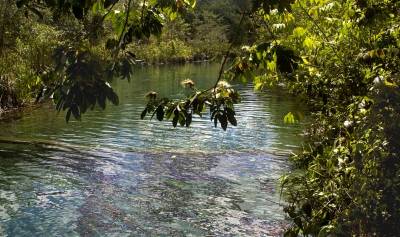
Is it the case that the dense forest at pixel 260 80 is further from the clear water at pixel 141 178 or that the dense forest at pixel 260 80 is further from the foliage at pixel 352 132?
the clear water at pixel 141 178

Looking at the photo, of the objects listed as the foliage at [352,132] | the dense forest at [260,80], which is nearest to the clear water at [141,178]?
the dense forest at [260,80]

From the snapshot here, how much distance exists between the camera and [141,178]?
11242mm

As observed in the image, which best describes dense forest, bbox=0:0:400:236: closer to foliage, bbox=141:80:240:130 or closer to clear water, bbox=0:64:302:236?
foliage, bbox=141:80:240:130

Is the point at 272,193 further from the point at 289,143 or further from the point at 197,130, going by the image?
the point at 197,130

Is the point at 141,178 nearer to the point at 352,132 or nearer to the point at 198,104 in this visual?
the point at 352,132

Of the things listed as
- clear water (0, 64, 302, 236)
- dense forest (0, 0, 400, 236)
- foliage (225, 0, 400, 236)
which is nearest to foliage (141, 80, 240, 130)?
dense forest (0, 0, 400, 236)

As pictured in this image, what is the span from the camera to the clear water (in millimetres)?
8500

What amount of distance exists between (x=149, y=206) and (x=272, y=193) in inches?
97.6

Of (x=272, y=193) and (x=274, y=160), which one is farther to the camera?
(x=274, y=160)

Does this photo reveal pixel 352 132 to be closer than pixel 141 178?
Yes

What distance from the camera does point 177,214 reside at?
29.5ft

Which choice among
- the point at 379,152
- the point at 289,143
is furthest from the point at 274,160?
the point at 379,152

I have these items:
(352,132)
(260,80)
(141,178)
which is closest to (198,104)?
(352,132)

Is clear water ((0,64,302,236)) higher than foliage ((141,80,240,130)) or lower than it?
lower
